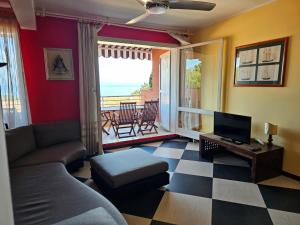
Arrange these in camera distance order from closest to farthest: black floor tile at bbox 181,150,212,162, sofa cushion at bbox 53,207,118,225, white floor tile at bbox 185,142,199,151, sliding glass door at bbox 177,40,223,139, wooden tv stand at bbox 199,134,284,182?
sofa cushion at bbox 53,207,118,225 → wooden tv stand at bbox 199,134,284,182 → black floor tile at bbox 181,150,212,162 → sliding glass door at bbox 177,40,223,139 → white floor tile at bbox 185,142,199,151

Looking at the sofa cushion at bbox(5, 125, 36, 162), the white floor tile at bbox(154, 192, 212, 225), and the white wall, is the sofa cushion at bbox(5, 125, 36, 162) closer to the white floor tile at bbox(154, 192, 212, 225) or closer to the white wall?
the white floor tile at bbox(154, 192, 212, 225)

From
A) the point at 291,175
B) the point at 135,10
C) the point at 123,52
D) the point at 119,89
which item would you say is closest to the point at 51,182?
the point at 135,10

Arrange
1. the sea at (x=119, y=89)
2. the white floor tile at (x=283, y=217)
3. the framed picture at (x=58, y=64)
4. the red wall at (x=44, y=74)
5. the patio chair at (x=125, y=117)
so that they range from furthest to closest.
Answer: the sea at (x=119, y=89)
the patio chair at (x=125, y=117)
the framed picture at (x=58, y=64)
the red wall at (x=44, y=74)
the white floor tile at (x=283, y=217)

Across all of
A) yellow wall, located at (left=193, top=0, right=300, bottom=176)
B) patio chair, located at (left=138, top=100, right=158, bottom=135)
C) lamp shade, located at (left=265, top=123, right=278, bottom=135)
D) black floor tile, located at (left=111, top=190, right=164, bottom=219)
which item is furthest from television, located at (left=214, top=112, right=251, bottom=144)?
patio chair, located at (left=138, top=100, right=158, bottom=135)

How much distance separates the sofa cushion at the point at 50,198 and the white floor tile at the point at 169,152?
6.39 ft

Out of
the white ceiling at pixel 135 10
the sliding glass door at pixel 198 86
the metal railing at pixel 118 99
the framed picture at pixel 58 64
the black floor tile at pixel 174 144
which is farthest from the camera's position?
the metal railing at pixel 118 99

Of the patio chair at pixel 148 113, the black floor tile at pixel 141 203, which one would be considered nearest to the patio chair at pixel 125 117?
the patio chair at pixel 148 113

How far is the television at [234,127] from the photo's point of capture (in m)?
2.87

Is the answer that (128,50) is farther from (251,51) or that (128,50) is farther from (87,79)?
(251,51)

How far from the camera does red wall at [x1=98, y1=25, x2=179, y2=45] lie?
3.65 metres

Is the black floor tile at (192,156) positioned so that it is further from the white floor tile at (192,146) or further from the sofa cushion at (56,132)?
the sofa cushion at (56,132)

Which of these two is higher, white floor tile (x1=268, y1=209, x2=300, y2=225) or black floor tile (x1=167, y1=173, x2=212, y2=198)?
black floor tile (x1=167, y1=173, x2=212, y2=198)

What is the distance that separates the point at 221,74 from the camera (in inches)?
142

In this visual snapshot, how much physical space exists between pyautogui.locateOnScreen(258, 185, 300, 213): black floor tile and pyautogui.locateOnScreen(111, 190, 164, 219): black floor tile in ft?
3.99
